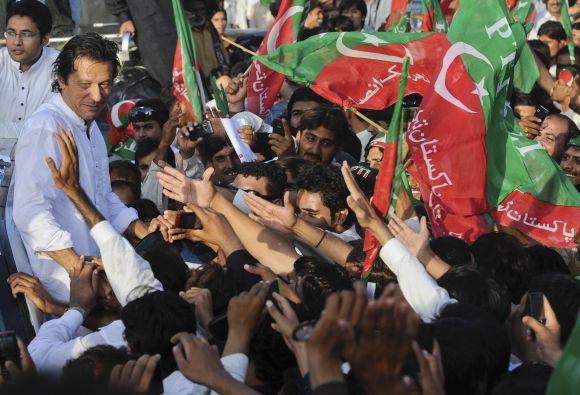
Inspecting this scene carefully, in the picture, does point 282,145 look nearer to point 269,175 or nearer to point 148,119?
point 148,119

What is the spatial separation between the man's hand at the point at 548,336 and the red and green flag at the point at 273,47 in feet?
15.1

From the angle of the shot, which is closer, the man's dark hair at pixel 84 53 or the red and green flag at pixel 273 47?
the man's dark hair at pixel 84 53

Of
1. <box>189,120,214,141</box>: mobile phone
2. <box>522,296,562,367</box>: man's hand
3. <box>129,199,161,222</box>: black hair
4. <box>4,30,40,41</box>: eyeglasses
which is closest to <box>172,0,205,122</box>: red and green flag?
<box>189,120,214,141</box>: mobile phone

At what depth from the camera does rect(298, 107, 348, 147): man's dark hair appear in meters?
6.89

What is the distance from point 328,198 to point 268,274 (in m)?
1.28

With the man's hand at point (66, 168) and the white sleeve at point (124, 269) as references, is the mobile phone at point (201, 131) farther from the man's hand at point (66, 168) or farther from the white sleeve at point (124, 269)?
the white sleeve at point (124, 269)

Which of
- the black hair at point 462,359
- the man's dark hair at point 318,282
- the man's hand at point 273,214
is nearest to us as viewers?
the black hair at point 462,359

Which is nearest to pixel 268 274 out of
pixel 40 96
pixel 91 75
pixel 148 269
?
pixel 148 269

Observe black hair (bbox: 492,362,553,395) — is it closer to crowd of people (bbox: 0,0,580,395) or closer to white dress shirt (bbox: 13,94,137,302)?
crowd of people (bbox: 0,0,580,395)

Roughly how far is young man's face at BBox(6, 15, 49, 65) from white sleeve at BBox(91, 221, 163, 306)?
125 inches

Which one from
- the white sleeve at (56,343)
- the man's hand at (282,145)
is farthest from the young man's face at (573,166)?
the white sleeve at (56,343)

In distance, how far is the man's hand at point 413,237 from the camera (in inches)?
173

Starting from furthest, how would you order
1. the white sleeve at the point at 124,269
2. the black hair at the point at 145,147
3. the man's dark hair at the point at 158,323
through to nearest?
the black hair at the point at 145,147
the white sleeve at the point at 124,269
the man's dark hair at the point at 158,323

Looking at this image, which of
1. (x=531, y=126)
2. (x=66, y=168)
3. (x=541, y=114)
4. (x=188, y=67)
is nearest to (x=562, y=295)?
(x=66, y=168)
